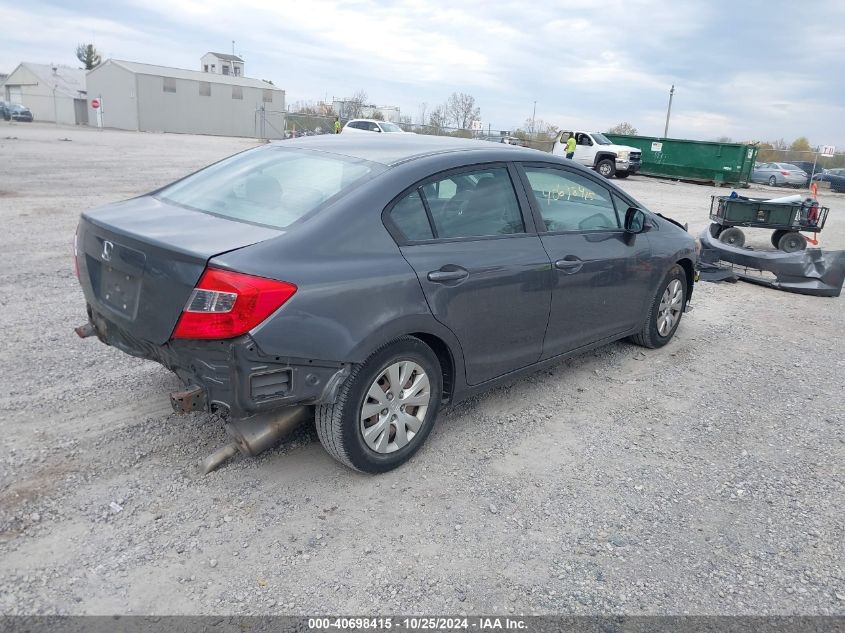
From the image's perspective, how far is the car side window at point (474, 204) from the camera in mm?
3670

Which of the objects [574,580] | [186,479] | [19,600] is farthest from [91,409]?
[574,580]

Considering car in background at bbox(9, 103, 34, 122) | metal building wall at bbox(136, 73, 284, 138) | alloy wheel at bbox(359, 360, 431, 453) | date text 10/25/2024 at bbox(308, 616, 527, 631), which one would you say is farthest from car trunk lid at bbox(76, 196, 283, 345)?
car in background at bbox(9, 103, 34, 122)

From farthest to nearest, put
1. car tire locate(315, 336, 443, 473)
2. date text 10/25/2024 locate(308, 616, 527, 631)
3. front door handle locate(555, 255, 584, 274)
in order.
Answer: front door handle locate(555, 255, 584, 274) < car tire locate(315, 336, 443, 473) < date text 10/25/2024 locate(308, 616, 527, 631)

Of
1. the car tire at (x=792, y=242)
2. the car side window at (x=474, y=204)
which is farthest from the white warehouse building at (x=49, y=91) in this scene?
the car side window at (x=474, y=204)

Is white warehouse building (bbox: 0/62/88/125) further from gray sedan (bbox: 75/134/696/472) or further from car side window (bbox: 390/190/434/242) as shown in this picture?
car side window (bbox: 390/190/434/242)

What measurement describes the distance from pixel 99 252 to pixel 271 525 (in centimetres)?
163

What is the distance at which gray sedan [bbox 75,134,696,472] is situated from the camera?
2.92m

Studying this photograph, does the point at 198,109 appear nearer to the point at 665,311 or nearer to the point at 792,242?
the point at 792,242

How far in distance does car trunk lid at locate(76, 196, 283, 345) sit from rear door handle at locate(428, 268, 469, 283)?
854mm

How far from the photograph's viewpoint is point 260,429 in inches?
130

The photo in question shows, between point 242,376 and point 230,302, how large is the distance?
33 centimetres

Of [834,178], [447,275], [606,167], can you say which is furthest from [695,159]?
[447,275]

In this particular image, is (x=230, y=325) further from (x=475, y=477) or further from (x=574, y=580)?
A: (x=574, y=580)

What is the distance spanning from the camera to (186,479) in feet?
11.0
